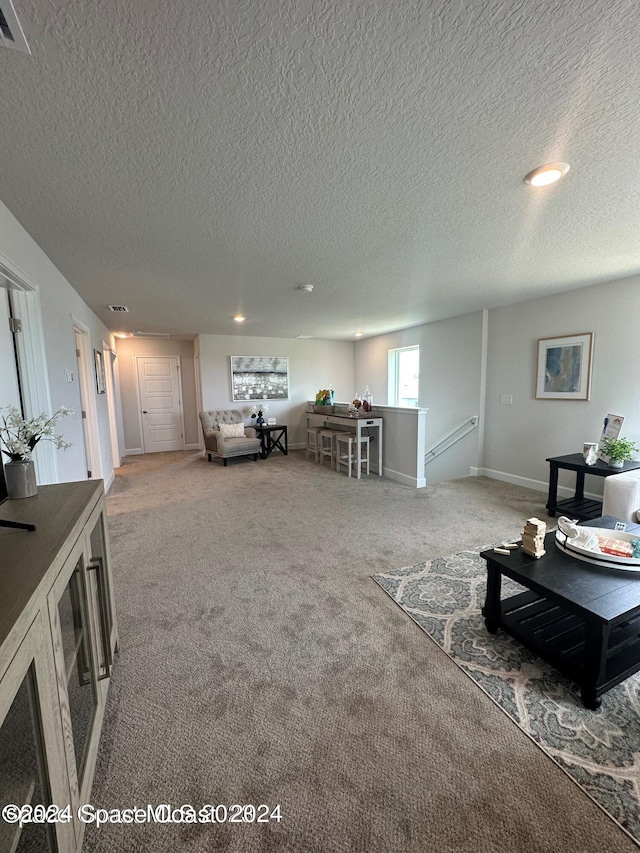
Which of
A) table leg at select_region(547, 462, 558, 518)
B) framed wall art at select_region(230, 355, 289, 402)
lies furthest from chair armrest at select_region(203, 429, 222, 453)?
table leg at select_region(547, 462, 558, 518)

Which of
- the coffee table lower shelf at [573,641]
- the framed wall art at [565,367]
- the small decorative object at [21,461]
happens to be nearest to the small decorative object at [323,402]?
the framed wall art at [565,367]

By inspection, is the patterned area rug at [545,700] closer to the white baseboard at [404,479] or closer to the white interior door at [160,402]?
the white baseboard at [404,479]

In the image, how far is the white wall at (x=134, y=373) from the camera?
6.80 metres

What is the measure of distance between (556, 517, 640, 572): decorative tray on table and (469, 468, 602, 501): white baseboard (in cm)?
219

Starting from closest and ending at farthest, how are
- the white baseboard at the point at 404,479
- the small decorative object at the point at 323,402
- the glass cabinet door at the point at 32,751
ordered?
1. the glass cabinet door at the point at 32,751
2. the white baseboard at the point at 404,479
3. the small decorative object at the point at 323,402

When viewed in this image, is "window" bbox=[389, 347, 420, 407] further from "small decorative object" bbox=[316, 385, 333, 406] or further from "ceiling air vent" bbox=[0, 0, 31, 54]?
"ceiling air vent" bbox=[0, 0, 31, 54]

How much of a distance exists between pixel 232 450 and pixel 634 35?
5.57 meters

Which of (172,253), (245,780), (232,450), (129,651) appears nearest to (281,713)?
(245,780)

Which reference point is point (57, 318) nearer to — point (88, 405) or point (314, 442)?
point (88, 405)

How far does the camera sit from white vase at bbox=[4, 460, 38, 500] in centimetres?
141

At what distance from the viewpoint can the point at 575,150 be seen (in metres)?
1.52

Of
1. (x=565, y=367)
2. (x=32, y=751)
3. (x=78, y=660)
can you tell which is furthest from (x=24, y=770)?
(x=565, y=367)

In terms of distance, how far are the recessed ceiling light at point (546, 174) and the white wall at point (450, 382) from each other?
328cm

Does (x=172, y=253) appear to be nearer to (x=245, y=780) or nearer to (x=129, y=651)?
(x=129, y=651)
